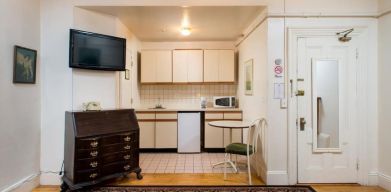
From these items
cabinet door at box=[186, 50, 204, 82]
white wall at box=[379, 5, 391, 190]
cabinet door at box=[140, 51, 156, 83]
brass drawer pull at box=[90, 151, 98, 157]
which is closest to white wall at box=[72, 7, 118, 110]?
brass drawer pull at box=[90, 151, 98, 157]

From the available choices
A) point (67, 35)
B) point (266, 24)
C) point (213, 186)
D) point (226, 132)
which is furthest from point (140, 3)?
point (226, 132)

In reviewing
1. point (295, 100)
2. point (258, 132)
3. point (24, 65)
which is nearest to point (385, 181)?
point (295, 100)

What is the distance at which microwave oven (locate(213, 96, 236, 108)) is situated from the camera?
17.3ft

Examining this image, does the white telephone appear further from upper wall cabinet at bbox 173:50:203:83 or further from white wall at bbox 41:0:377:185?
upper wall cabinet at bbox 173:50:203:83

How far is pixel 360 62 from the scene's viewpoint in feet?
10.6

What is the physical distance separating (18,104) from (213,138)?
340cm

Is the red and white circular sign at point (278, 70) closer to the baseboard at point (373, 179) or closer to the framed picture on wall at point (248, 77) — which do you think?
the framed picture on wall at point (248, 77)

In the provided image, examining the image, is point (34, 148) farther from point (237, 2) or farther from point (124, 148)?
point (237, 2)

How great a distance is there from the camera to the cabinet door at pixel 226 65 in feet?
17.1

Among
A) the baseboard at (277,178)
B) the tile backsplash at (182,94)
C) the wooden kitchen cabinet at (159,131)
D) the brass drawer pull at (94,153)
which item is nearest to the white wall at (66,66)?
the baseboard at (277,178)

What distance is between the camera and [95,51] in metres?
3.30

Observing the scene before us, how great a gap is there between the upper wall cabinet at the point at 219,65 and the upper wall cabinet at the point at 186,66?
0.15 m

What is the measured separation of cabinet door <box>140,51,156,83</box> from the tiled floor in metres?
1.60

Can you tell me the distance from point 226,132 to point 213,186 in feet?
6.35
